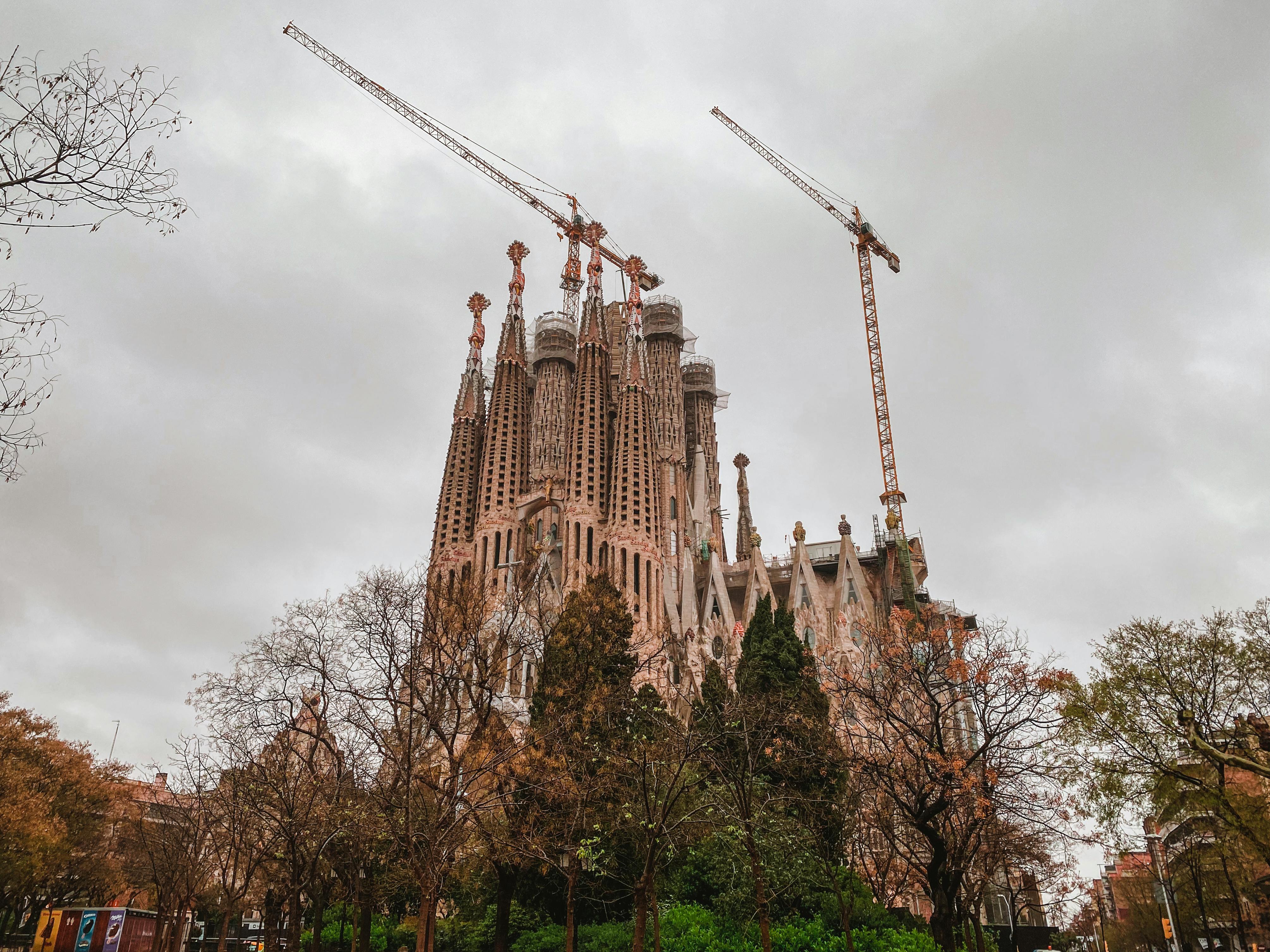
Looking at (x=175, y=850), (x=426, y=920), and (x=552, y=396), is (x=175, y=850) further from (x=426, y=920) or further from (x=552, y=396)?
(x=552, y=396)

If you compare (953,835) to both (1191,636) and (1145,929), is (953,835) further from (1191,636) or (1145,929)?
(1145,929)

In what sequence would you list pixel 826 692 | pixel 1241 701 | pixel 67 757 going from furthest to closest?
1. pixel 67 757
2. pixel 826 692
3. pixel 1241 701

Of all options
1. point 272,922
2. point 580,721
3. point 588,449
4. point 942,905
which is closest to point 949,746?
point 942,905

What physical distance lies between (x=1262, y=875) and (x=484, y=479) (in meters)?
52.8

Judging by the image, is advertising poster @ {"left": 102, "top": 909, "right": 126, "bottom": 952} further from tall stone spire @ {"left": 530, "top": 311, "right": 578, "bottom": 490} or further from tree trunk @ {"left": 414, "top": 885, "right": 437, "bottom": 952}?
tall stone spire @ {"left": 530, "top": 311, "right": 578, "bottom": 490}

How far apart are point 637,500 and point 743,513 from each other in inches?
1013

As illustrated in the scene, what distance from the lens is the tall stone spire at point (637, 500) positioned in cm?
6084

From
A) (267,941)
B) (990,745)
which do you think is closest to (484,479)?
(267,941)

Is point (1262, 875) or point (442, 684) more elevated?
point (442, 684)

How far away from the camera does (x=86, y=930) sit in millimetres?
30219

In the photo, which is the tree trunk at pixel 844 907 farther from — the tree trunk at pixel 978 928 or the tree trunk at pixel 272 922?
the tree trunk at pixel 272 922

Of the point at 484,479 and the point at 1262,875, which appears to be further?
the point at 484,479

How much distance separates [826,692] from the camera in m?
23.3

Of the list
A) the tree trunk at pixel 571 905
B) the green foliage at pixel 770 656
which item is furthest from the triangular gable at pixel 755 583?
the tree trunk at pixel 571 905
